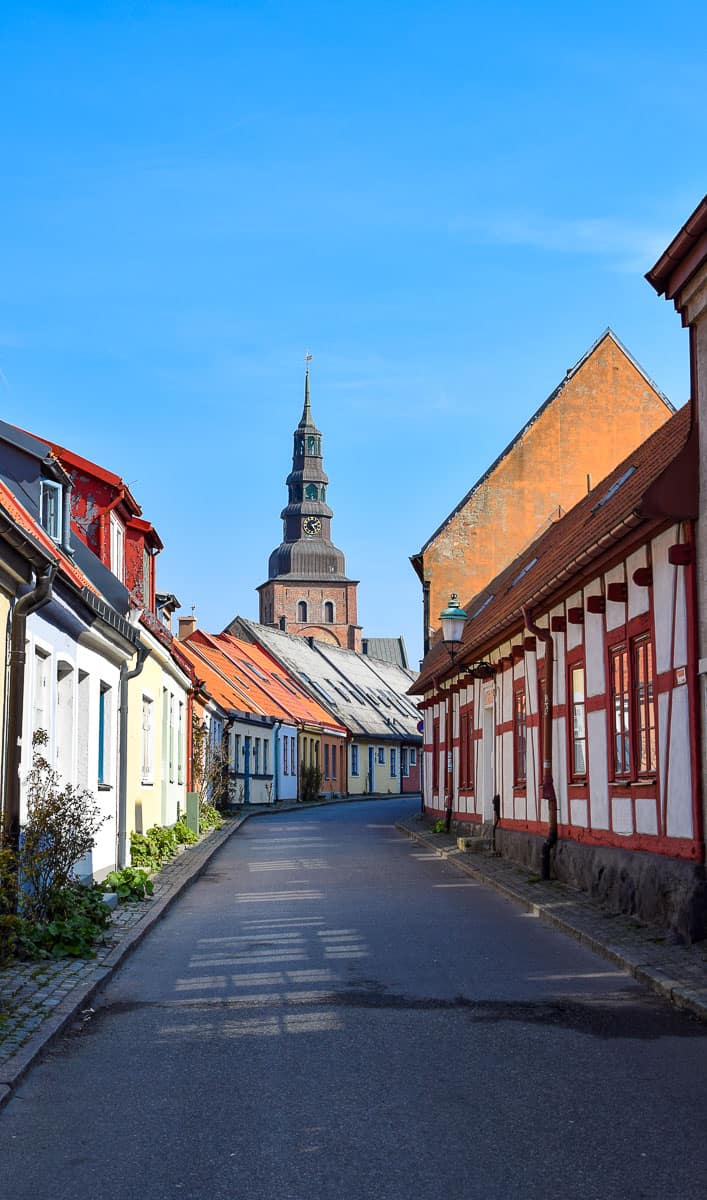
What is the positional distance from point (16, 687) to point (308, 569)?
114 m

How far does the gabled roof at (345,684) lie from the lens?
64688 mm

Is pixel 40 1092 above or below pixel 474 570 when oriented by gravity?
below

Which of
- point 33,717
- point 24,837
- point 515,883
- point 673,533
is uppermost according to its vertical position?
point 673,533

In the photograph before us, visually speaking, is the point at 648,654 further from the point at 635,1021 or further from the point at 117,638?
the point at 117,638

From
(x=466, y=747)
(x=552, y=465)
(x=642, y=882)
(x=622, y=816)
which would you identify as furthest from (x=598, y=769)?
(x=552, y=465)

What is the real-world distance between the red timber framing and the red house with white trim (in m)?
0.02

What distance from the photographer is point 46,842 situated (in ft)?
36.5

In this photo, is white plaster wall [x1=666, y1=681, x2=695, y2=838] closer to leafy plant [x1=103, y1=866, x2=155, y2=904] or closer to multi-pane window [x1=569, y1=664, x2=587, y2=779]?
multi-pane window [x1=569, y1=664, x2=587, y2=779]

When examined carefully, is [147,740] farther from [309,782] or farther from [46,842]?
[309,782]

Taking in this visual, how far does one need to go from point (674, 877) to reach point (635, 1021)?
3.40 metres

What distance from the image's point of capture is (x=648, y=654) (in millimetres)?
13359

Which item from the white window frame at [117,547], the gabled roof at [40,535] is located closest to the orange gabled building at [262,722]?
the white window frame at [117,547]

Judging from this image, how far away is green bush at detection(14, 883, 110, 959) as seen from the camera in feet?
34.3

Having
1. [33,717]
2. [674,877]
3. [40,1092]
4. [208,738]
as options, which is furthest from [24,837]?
[208,738]
